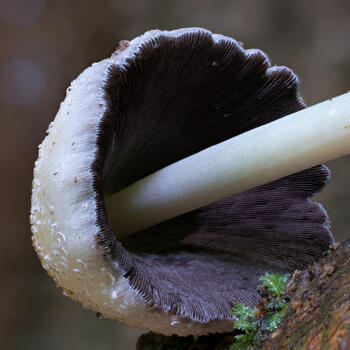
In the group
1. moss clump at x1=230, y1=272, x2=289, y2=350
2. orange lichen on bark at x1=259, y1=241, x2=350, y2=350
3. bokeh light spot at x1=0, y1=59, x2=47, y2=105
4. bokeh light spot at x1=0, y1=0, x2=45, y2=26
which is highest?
bokeh light spot at x1=0, y1=0, x2=45, y2=26

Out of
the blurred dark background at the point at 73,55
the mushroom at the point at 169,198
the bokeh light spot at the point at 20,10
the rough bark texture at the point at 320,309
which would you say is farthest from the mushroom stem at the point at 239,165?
the bokeh light spot at the point at 20,10

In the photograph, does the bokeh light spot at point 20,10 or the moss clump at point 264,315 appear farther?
the bokeh light spot at point 20,10

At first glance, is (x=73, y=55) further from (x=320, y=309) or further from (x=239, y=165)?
(x=320, y=309)

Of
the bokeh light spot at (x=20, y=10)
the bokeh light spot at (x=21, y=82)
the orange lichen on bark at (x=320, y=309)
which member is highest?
the bokeh light spot at (x=20, y=10)

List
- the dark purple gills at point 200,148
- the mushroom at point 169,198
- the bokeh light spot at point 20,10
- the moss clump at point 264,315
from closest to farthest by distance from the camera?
the moss clump at point 264,315, the mushroom at point 169,198, the dark purple gills at point 200,148, the bokeh light spot at point 20,10

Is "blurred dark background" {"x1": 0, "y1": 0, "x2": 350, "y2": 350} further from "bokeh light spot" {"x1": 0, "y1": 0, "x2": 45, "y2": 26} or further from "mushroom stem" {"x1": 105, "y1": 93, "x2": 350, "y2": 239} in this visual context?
"mushroom stem" {"x1": 105, "y1": 93, "x2": 350, "y2": 239}

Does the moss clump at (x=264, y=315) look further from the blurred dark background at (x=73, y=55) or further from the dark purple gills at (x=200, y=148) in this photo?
the blurred dark background at (x=73, y=55)

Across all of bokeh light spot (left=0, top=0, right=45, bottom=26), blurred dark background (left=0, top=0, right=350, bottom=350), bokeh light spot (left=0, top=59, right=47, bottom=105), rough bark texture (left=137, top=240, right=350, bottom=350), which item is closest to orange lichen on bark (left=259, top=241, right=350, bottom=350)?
rough bark texture (left=137, top=240, right=350, bottom=350)

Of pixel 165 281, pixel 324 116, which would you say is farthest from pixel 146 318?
pixel 324 116

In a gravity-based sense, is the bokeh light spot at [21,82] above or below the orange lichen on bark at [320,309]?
above
